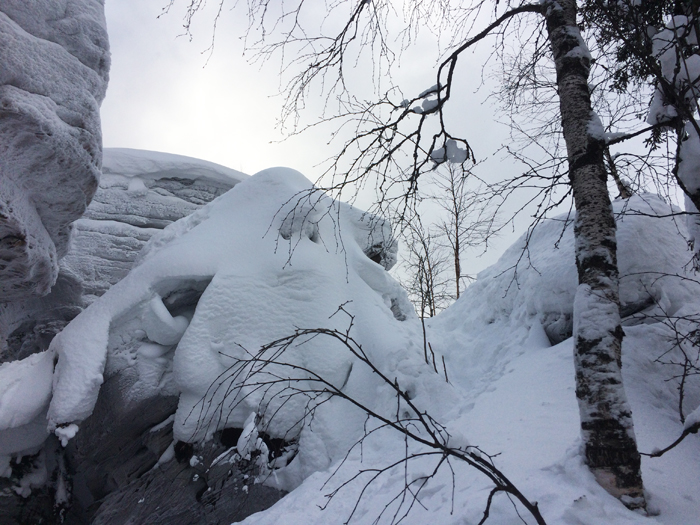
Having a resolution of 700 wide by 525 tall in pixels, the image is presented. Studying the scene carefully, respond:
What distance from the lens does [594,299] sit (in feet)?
6.19

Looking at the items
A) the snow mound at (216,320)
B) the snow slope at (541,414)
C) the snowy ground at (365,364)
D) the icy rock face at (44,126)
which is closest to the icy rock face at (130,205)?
the icy rock face at (44,126)

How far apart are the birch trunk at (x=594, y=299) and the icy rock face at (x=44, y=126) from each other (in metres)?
5.93

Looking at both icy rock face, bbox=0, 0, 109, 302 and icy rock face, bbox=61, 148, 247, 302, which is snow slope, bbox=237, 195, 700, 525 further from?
icy rock face, bbox=61, 148, 247, 302

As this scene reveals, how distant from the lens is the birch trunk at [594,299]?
5.72ft

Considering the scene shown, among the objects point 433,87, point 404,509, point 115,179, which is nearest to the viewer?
point 433,87

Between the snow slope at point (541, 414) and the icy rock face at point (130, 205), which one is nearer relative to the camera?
the snow slope at point (541, 414)

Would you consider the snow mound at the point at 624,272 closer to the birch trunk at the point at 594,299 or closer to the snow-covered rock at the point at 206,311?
the birch trunk at the point at 594,299

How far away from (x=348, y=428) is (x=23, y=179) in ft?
18.6

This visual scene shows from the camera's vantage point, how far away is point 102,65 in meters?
6.22

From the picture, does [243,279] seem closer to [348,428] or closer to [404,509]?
[348,428]

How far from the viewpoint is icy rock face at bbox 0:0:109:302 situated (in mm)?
4711

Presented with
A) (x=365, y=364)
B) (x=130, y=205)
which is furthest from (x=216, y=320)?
(x=130, y=205)

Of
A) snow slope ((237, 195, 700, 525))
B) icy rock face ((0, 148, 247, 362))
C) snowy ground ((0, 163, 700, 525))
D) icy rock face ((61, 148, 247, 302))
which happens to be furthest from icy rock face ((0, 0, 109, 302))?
snow slope ((237, 195, 700, 525))

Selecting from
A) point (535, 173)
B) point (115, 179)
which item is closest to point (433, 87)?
point (535, 173)
